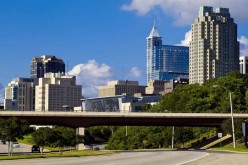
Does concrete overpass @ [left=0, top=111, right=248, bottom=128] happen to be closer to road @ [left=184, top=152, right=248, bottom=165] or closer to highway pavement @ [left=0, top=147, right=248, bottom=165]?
highway pavement @ [left=0, top=147, right=248, bottom=165]

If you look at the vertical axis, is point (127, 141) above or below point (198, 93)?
below

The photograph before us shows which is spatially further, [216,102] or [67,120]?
[216,102]

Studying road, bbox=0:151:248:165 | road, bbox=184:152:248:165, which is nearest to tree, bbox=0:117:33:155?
road, bbox=0:151:248:165

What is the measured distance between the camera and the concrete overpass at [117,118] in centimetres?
10531

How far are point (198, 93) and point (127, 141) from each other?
25.0 meters

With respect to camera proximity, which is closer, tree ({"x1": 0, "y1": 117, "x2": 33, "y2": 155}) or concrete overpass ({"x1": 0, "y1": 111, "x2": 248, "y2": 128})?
tree ({"x1": 0, "y1": 117, "x2": 33, "y2": 155})

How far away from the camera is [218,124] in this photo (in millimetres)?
112938

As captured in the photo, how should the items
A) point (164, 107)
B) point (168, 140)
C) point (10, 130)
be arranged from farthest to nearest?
point (164, 107) → point (168, 140) → point (10, 130)

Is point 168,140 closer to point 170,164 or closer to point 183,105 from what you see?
point 183,105

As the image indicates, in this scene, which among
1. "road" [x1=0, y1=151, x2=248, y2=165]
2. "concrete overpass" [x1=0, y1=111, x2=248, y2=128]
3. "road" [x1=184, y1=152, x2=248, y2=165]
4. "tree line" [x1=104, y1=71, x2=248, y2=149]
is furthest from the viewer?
"tree line" [x1=104, y1=71, x2=248, y2=149]

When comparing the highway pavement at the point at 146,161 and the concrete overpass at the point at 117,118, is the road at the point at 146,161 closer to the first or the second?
the highway pavement at the point at 146,161

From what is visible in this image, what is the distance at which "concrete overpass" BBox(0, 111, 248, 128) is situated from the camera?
10531cm

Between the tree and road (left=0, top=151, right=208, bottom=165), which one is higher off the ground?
the tree

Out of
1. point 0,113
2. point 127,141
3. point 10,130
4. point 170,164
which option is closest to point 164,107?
point 127,141
